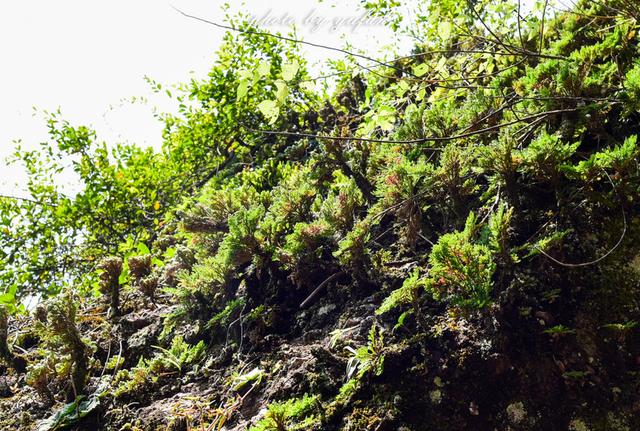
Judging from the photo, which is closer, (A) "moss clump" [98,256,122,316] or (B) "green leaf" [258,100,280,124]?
(B) "green leaf" [258,100,280,124]

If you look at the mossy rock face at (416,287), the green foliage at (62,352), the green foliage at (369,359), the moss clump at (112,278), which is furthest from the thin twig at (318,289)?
the moss clump at (112,278)

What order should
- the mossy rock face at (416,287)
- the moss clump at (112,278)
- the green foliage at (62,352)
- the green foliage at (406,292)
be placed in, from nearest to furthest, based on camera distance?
the mossy rock face at (416,287) → the green foliage at (406,292) → the green foliage at (62,352) → the moss clump at (112,278)

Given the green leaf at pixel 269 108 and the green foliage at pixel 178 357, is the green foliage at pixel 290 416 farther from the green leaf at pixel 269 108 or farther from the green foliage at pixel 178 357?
the green leaf at pixel 269 108

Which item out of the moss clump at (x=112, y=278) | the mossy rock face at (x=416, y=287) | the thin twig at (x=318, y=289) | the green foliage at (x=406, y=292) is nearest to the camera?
the mossy rock face at (x=416, y=287)

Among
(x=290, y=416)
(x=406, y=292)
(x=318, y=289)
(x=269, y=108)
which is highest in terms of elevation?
(x=269, y=108)

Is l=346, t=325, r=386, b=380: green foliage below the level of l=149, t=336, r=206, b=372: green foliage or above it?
below

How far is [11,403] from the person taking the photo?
337cm

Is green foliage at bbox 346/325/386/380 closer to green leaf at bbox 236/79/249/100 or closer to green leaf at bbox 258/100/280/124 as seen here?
green leaf at bbox 258/100/280/124

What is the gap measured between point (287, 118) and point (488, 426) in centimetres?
504

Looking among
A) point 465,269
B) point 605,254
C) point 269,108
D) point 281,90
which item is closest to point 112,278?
point 269,108

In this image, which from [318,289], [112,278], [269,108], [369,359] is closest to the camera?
[369,359]

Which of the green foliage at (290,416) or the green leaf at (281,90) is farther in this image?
the green leaf at (281,90)

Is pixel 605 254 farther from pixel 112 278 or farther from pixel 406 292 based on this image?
pixel 112 278

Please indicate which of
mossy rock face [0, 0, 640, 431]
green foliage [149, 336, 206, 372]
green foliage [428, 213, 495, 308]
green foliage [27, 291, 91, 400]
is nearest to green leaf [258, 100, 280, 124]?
mossy rock face [0, 0, 640, 431]
